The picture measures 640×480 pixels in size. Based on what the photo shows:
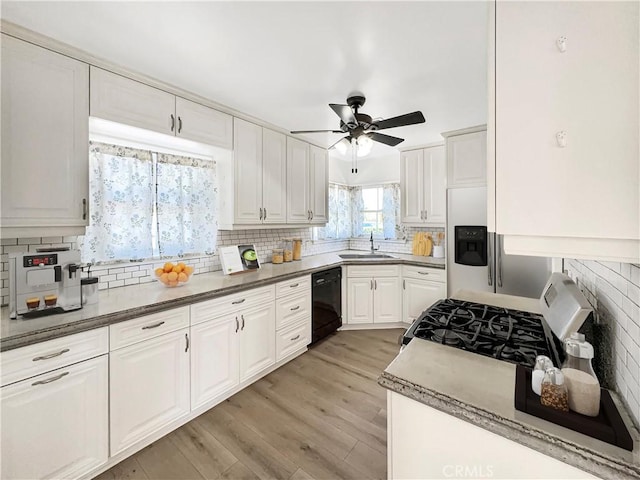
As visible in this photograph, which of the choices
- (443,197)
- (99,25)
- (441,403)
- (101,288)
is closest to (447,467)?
(441,403)

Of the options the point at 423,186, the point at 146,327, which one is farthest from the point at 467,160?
the point at 146,327

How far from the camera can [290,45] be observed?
5.37 ft

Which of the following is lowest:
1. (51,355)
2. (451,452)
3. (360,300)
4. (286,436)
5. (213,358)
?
(286,436)

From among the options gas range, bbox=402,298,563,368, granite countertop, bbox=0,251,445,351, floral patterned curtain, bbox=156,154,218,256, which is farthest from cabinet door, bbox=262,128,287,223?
gas range, bbox=402,298,563,368

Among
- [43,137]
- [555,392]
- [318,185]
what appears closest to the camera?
[555,392]

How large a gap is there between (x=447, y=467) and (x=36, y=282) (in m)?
2.05

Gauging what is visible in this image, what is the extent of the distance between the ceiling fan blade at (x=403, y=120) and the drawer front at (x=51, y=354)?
2281 millimetres

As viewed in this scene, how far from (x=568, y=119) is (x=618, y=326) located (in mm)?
727

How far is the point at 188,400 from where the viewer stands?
1.92 meters

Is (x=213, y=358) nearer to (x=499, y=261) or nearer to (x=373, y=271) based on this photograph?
(x=373, y=271)

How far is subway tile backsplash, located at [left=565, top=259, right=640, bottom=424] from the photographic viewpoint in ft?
2.46

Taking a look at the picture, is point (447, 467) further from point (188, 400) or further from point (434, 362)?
point (188, 400)

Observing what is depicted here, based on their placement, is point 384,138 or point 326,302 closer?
point 384,138

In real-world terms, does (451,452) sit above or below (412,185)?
below
